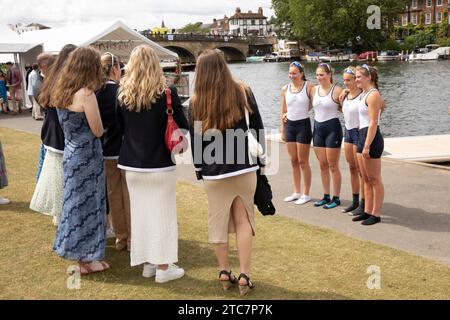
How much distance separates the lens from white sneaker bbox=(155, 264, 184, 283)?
457 cm

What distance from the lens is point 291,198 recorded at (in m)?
7.44

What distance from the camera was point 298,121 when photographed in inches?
282

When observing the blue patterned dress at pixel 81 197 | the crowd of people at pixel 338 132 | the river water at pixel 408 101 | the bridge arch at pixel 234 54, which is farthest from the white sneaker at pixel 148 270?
the bridge arch at pixel 234 54

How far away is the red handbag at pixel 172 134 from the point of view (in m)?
4.15

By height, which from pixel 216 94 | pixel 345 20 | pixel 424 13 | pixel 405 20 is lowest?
pixel 216 94

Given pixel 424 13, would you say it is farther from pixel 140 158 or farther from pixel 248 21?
pixel 140 158

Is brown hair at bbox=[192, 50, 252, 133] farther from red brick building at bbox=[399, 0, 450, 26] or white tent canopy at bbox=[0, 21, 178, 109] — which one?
red brick building at bbox=[399, 0, 450, 26]

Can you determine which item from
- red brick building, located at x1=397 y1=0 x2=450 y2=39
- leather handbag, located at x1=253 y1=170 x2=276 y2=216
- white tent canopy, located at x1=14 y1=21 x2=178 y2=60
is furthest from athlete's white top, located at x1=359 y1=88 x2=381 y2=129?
red brick building, located at x1=397 y1=0 x2=450 y2=39

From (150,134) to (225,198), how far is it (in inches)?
30.5

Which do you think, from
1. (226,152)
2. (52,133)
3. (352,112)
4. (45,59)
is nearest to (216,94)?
(226,152)

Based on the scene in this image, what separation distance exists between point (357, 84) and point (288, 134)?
4.41 ft

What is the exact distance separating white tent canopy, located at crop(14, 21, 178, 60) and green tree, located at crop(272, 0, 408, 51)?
62.1 meters

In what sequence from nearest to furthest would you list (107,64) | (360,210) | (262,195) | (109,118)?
1. (262,195)
2. (109,118)
3. (107,64)
4. (360,210)

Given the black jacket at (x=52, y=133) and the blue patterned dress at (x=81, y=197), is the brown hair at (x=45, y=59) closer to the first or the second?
the black jacket at (x=52, y=133)
